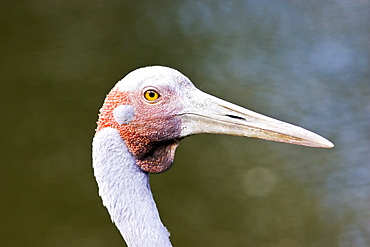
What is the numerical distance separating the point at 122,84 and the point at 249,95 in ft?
11.5

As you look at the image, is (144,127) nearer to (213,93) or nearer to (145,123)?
(145,123)

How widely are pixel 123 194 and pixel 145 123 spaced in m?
0.25

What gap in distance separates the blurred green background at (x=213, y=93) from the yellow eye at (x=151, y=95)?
9.42 ft

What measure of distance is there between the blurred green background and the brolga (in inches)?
108

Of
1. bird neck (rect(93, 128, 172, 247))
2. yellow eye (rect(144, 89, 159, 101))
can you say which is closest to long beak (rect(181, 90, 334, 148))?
yellow eye (rect(144, 89, 159, 101))

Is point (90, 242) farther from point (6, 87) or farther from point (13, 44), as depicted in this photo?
point (13, 44)

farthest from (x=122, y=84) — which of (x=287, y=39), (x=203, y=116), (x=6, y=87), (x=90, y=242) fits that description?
(x=287, y=39)

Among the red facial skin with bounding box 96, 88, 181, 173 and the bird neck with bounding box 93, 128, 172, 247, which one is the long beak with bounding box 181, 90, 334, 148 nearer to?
the red facial skin with bounding box 96, 88, 181, 173

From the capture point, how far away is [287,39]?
533 cm

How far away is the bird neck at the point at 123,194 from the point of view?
1764 mm

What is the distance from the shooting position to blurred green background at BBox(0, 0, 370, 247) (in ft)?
14.9

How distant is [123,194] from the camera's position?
1.77 m

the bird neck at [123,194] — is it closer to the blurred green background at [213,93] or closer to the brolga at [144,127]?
the brolga at [144,127]

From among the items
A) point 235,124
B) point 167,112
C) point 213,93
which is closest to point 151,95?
point 167,112
